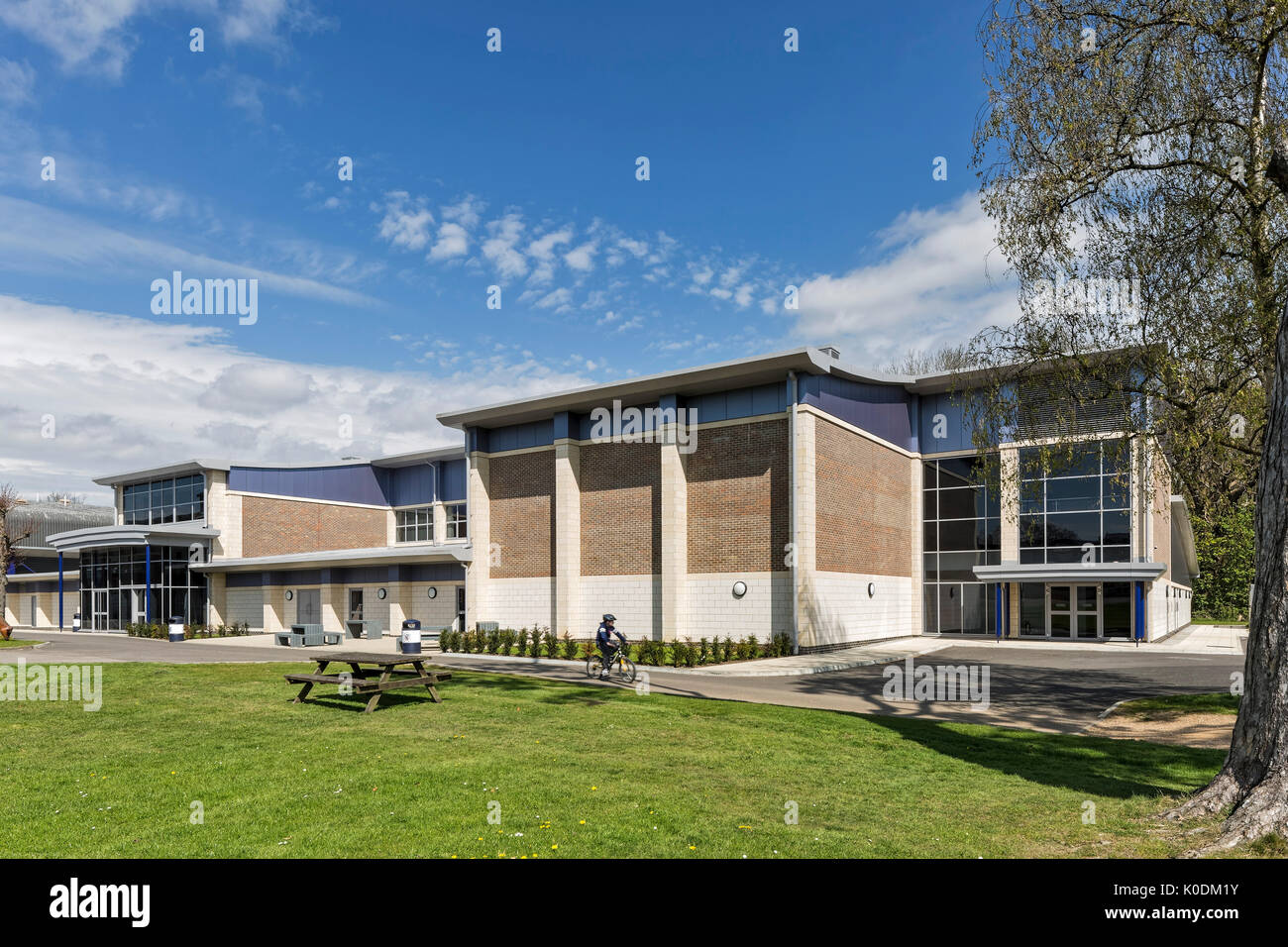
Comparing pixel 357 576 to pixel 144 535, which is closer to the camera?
pixel 357 576

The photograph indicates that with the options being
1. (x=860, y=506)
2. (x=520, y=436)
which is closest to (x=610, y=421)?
(x=520, y=436)

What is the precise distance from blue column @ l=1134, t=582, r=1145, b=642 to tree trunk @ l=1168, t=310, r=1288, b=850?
975 inches

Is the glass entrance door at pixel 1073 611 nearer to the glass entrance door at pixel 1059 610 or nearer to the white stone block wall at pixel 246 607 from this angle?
the glass entrance door at pixel 1059 610

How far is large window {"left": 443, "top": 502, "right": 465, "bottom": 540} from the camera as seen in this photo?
4250 cm

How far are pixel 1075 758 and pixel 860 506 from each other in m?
18.7

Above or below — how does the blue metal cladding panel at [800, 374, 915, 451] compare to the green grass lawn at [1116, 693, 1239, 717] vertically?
above

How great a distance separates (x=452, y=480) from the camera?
142ft

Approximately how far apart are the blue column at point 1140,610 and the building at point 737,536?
0.23 ft

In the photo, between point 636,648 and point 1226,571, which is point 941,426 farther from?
point 1226,571

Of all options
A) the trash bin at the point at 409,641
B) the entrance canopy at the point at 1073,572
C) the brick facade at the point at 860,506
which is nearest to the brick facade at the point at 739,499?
the brick facade at the point at 860,506

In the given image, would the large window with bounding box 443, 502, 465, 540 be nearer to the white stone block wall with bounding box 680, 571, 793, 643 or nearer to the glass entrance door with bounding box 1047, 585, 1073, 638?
the white stone block wall with bounding box 680, 571, 793, 643

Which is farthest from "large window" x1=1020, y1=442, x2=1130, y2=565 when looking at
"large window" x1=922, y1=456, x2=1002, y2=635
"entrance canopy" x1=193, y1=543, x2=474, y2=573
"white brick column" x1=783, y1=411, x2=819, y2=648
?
"entrance canopy" x1=193, y1=543, x2=474, y2=573
